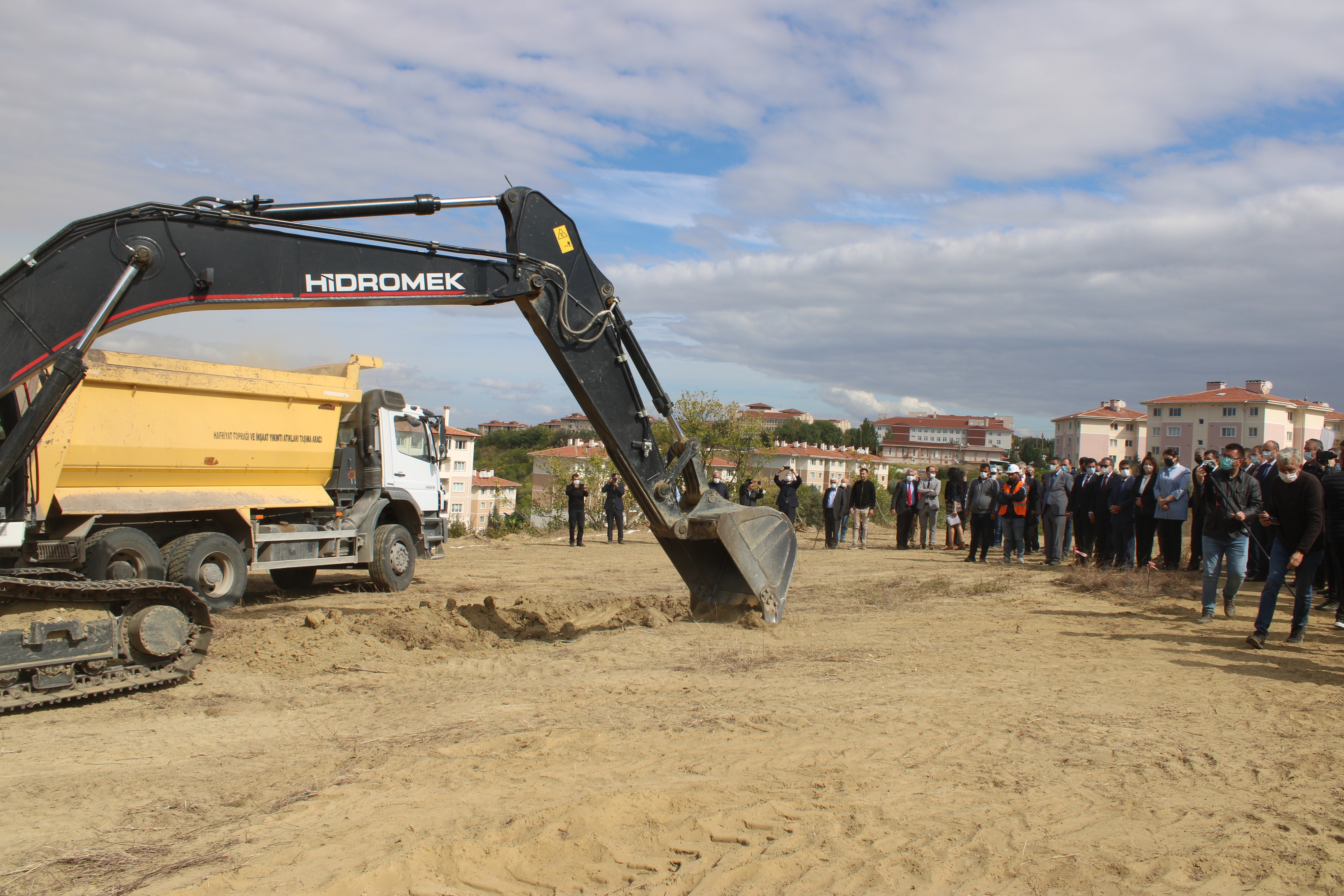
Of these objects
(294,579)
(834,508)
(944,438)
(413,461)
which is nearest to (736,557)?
(413,461)

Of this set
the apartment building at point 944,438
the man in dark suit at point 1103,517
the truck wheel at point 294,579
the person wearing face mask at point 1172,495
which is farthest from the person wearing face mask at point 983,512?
the apartment building at point 944,438

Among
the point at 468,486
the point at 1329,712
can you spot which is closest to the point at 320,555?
the point at 1329,712

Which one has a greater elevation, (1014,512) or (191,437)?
(191,437)

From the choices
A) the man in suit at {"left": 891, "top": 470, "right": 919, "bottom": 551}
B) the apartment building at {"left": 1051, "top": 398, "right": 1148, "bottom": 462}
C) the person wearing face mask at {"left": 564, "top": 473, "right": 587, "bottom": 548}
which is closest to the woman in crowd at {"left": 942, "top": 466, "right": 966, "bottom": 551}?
the man in suit at {"left": 891, "top": 470, "right": 919, "bottom": 551}

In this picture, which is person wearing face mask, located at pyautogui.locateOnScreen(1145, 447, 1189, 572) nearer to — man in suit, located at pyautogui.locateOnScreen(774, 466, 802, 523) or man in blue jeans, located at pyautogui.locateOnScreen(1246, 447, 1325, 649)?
man in blue jeans, located at pyautogui.locateOnScreen(1246, 447, 1325, 649)

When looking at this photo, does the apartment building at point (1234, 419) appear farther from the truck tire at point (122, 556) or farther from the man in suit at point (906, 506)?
the truck tire at point (122, 556)

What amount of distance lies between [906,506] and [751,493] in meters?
4.12

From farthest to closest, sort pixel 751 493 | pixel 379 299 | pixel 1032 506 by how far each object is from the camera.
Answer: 1. pixel 751 493
2. pixel 1032 506
3. pixel 379 299

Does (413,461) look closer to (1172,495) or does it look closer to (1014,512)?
(1014,512)

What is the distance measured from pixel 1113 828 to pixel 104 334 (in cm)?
642

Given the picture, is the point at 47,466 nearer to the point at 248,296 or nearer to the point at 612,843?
the point at 248,296

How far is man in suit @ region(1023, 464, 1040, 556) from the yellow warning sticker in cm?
1035

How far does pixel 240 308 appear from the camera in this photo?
629cm

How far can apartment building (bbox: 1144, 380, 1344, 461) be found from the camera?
6819 cm
